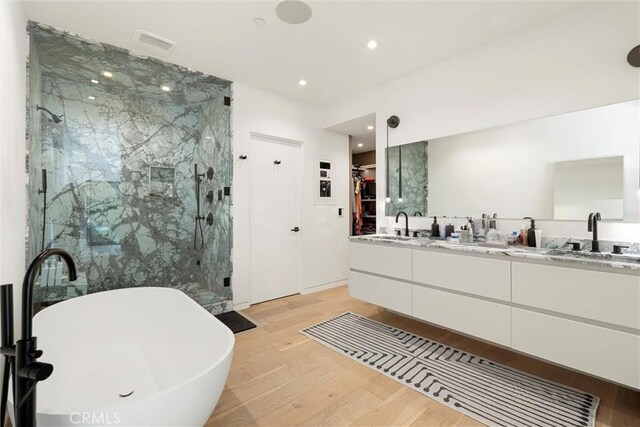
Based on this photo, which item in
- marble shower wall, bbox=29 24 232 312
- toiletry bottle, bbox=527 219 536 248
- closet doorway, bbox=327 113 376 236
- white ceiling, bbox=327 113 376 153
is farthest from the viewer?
closet doorway, bbox=327 113 376 236

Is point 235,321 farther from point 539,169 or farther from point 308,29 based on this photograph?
point 539,169

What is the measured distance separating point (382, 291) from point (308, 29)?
2.43m

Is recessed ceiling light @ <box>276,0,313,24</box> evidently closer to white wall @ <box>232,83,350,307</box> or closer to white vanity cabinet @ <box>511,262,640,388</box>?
white wall @ <box>232,83,350,307</box>

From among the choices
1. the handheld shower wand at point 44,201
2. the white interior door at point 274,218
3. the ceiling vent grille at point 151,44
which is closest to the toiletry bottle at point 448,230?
the white interior door at point 274,218

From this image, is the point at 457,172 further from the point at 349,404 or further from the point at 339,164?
the point at 349,404

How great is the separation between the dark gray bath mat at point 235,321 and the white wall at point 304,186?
0.19 metres

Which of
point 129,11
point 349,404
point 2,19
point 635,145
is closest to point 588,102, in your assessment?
point 635,145

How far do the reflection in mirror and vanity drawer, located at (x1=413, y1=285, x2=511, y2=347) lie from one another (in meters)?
0.95

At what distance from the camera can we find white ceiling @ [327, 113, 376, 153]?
3808mm

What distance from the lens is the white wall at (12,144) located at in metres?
1.46

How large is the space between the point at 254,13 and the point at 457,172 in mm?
2275

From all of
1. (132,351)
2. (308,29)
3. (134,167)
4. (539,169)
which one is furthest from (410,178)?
(134,167)

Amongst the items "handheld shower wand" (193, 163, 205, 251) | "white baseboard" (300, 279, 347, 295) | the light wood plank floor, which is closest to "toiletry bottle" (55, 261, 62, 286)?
"handheld shower wand" (193, 163, 205, 251)

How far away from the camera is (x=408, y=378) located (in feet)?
6.51
